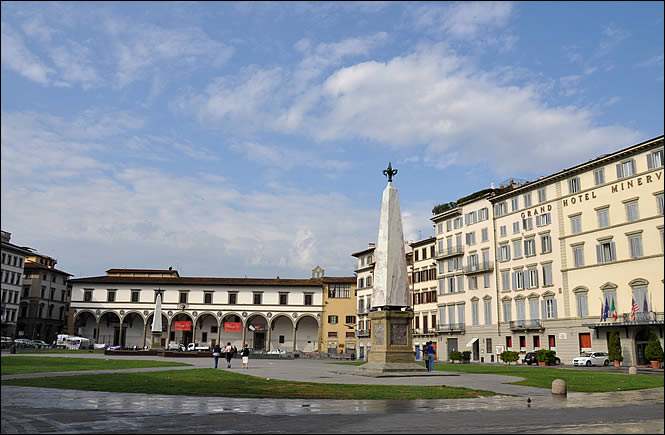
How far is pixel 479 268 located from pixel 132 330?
56.0 m

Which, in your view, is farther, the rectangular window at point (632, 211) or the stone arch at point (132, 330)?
the stone arch at point (132, 330)

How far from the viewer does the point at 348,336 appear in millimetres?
84938

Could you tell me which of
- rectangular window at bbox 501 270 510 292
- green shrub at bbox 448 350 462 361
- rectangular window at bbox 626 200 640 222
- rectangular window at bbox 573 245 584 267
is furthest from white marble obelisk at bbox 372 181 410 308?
rectangular window at bbox 501 270 510 292

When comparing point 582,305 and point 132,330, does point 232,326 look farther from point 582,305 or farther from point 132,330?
point 582,305

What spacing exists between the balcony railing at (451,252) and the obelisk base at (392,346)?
38.6 metres

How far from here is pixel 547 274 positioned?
5122 centimetres

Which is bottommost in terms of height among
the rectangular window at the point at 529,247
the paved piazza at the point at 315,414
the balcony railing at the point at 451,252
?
the paved piazza at the point at 315,414

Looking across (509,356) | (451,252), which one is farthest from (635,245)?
(451,252)

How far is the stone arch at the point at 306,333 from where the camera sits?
86.4 metres

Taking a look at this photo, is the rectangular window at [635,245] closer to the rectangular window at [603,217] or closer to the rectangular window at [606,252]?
the rectangular window at [606,252]

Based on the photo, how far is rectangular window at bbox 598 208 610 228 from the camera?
45969 mm

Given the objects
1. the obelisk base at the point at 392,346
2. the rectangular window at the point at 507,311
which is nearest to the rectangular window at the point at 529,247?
the rectangular window at the point at 507,311

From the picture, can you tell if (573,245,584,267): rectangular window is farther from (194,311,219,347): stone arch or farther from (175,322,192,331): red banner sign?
(175,322,192,331): red banner sign

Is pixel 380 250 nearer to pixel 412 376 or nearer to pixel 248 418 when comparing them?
pixel 412 376
